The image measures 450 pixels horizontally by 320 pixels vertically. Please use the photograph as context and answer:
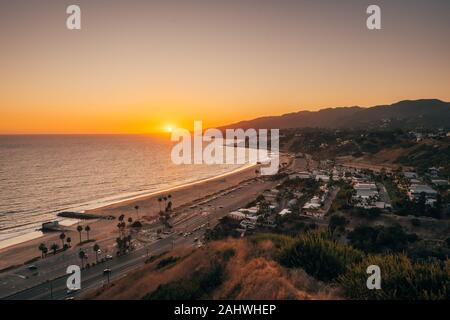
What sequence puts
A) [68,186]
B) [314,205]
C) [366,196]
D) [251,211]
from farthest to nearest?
1. [68,186]
2. [251,211]
3. [366,196]
4. [314,205]

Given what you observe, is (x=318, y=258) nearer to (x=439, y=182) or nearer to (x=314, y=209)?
(x=314, y=209)

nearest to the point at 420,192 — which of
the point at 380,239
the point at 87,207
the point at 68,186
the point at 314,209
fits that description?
the point at 314,209

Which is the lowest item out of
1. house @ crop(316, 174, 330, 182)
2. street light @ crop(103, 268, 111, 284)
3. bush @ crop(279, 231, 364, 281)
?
street light @ crop(103, 268, 111, 284)

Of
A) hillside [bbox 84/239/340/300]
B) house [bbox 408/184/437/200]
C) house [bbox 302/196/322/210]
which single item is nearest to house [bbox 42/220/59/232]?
house [bbox 302/196/322/210]

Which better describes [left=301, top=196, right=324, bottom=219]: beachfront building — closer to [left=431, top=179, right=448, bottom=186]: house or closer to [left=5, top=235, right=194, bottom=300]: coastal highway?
[left=5, top=235, right=194, bottom=300]: coastal highway

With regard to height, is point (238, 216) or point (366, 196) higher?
point (366, 196)

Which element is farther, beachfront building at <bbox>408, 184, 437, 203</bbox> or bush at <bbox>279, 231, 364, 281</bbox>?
beachfront building at <bbox>408, 184, 437, 203</bbox>
